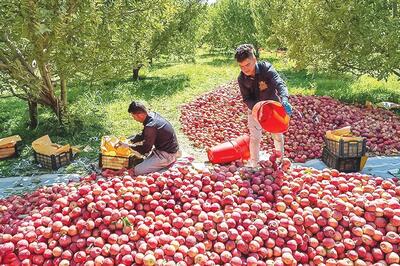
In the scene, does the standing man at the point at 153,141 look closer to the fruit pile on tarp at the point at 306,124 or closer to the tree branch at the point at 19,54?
the fruit pile on tarp at the point at 306,124

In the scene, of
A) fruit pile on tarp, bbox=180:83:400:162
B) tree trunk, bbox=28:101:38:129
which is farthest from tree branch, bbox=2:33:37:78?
fruit pile on tarp, bbox=180:83:400:162

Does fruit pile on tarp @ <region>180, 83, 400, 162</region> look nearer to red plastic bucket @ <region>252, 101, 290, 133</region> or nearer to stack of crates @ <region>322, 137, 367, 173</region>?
stack of crates @ <region>322, 137, 367, 173</region>

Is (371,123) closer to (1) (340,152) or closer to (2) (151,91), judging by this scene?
(1) (340,152)

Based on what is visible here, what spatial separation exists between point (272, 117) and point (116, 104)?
7.34 m

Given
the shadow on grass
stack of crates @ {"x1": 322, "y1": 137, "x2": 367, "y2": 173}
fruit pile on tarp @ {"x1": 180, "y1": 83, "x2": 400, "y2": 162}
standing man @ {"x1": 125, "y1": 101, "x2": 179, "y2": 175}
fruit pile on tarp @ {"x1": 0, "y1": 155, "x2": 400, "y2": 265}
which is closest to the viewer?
fruit pile on tarp @ {"x1": 0, "y1": 155, "x2": 400, "y2": 265}

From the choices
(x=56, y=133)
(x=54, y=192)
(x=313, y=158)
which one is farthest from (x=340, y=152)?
(x=56, y=133)

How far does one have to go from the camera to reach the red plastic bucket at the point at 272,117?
4594 mm

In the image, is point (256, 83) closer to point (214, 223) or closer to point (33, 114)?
point (214, 223)

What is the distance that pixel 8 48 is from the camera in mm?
7473

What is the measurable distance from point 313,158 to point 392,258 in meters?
3.46

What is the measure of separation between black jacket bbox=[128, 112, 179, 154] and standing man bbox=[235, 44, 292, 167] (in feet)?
3.77

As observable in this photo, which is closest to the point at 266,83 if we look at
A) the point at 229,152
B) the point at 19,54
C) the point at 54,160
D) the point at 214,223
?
the point at 229,152

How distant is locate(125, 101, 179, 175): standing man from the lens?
17.3ft

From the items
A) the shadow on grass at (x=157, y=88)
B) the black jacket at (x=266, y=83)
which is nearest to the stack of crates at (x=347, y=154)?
the black jacket at (x=266, y=83)
